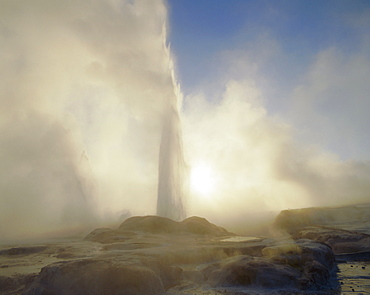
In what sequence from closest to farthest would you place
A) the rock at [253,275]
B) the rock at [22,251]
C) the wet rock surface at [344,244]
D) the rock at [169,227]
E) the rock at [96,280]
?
the rock at [96,280]
the rock at [253,275]
the wet rock surface at [344,244]
the rock at [22,251]
the rock at [169,227]

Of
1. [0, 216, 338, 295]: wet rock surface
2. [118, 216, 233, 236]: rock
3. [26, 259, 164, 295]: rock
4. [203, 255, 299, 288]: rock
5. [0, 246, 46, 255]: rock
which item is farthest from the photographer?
A: [118, 216, 233, 236]: rock

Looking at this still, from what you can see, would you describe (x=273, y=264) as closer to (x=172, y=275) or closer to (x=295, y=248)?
(x=295, y=248)

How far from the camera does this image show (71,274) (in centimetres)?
1095

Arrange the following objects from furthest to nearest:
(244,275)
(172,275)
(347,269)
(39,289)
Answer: (347,269), (172,275), (244,275), (39,289)

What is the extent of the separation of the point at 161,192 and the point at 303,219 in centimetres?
3096

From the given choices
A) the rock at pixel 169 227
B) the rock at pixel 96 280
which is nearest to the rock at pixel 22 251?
the rock at pixel 169 227

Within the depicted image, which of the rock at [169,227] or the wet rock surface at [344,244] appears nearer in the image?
the wet rock surface at [344,244]

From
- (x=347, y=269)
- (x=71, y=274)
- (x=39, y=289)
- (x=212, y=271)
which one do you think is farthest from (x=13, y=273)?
(x=347, y=269)

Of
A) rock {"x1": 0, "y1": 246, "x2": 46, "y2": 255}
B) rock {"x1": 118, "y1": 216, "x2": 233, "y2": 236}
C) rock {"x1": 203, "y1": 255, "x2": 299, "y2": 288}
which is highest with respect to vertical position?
rock {"x1": 118, "y1": 216, "x2": 233, "y2": 236}

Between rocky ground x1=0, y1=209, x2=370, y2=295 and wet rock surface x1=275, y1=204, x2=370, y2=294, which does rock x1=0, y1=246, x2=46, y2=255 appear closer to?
rocky ground x1=0, y1=209, x2=370, y2=295

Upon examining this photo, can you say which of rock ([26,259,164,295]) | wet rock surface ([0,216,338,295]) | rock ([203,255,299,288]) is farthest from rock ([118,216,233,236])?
rock ([26,259,164,295])

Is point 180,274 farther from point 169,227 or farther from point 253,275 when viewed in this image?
point 169,227

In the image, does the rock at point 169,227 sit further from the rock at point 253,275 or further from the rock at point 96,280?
the rock at point 96,280

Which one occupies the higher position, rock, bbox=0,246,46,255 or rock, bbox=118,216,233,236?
rock, bbox=118,216,233,236
